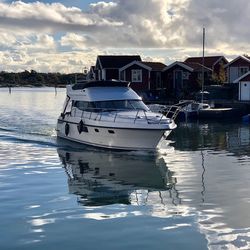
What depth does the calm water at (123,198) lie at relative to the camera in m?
10.4

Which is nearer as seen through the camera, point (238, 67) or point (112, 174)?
point (112, 174)

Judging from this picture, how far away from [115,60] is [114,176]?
5134cm

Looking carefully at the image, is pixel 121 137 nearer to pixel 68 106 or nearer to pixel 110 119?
pixel 110 119

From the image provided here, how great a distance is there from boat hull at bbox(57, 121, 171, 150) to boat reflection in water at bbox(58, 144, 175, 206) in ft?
1.51

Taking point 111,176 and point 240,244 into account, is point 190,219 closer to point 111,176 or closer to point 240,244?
point 240,244

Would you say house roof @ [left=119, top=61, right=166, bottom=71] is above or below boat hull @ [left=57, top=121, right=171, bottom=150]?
above

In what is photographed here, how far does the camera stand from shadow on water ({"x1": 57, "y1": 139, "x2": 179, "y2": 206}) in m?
14.4

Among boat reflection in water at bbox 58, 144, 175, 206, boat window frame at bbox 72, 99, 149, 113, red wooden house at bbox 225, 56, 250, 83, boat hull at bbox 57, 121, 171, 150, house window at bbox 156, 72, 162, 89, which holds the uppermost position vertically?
red wooden house at bbox 225, 56, 250, 83

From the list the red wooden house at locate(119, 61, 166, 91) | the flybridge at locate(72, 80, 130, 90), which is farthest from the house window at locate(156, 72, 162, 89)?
the flybridge at locate(72, 80, 130, 90)

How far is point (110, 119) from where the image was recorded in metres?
22.2

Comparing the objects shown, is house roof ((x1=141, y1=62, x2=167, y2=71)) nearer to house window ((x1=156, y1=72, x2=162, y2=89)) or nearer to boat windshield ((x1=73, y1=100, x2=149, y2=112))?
house window ((x1=156, y1=72, x2=162, y2=89))

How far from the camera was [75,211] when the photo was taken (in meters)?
12.5

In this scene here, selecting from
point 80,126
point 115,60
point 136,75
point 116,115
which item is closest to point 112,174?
point 116,115

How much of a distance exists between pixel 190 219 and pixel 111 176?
20.4ft
